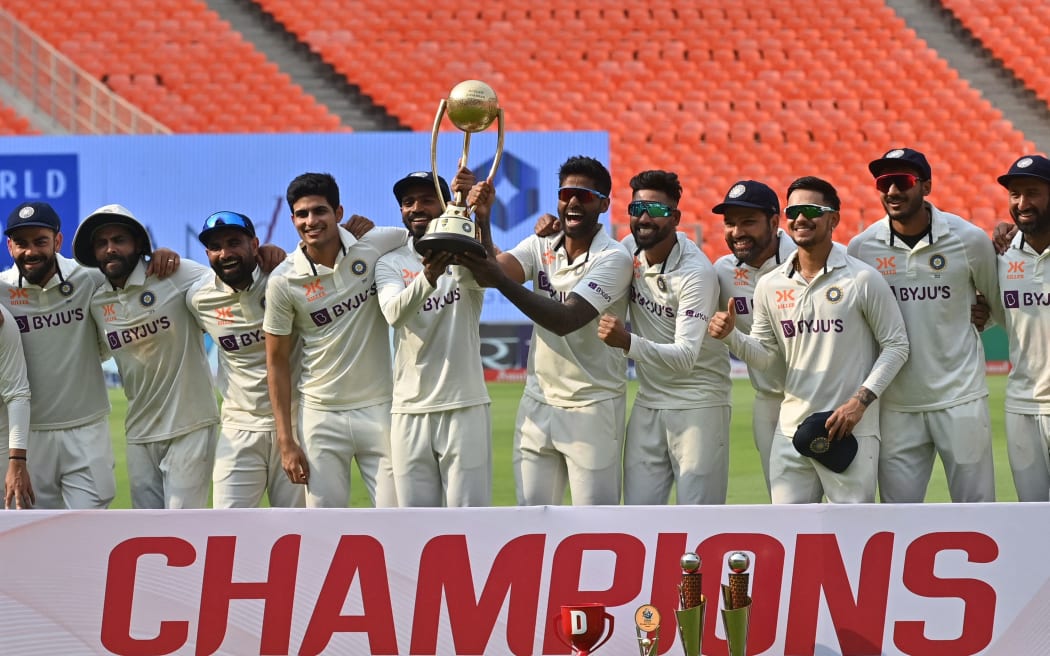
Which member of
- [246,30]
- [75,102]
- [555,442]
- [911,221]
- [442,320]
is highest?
[246,30]

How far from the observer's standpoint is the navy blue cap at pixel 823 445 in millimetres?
5164

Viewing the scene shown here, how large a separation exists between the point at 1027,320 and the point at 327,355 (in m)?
2.95

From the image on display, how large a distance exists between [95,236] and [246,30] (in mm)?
18785

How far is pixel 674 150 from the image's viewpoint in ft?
72.2

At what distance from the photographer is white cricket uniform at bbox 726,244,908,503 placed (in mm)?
5234

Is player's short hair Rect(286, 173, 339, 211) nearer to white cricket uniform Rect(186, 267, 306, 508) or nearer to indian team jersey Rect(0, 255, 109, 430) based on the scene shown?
white cricket uniform Rect(186, 267, 306, 508)

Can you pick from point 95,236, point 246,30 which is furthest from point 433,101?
point 95,236

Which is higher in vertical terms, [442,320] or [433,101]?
[433,101]

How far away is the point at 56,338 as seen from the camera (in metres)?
5.79

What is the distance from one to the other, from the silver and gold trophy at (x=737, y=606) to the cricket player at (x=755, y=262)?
136 cm

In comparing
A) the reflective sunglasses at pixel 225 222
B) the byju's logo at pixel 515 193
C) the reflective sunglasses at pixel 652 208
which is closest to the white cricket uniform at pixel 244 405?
the reflective sunglasses at pixel 225 222

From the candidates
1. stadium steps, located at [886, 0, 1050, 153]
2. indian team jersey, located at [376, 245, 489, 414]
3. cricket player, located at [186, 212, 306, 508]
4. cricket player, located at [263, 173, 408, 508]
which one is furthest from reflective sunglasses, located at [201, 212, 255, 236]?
stadium steps, located at [886, 0, 1050, 153]

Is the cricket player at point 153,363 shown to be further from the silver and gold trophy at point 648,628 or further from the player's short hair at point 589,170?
the silver and gold trophy at point 648,628

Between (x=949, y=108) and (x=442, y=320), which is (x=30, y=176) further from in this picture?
(x=949, y=108)
